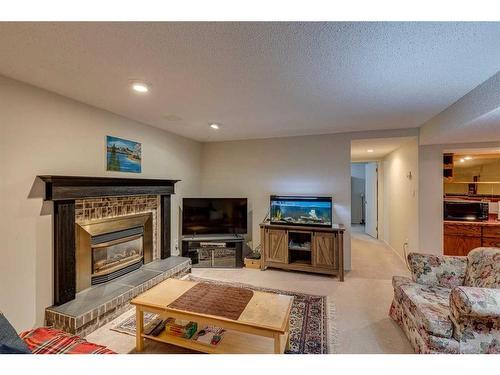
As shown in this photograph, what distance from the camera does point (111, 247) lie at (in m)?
2.86

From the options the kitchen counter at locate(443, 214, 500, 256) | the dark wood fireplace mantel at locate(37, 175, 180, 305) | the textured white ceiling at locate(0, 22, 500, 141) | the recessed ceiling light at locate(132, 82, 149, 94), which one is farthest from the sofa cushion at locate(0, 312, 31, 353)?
the kitchen counter at locate(443, 214, 500, 256)

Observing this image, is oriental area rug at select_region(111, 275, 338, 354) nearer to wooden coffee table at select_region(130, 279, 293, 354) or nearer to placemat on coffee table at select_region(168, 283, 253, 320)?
wooden coffee table at select_region(130, 279, 293, 354)

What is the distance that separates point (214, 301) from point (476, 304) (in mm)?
1772

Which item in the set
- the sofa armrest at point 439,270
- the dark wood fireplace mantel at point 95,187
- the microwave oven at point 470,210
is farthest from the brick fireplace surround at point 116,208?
the microwave oven at point 470,210

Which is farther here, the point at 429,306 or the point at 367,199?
the point at 367,199

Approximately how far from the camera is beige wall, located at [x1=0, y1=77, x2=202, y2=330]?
74.7 inches

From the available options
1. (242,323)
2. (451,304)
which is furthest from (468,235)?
(242,323)

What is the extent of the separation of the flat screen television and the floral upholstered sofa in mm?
2435

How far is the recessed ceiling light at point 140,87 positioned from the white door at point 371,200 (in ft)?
19.1

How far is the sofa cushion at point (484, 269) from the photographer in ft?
5.94

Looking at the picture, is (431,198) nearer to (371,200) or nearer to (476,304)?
(476,304)

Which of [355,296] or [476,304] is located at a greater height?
[476,304]
